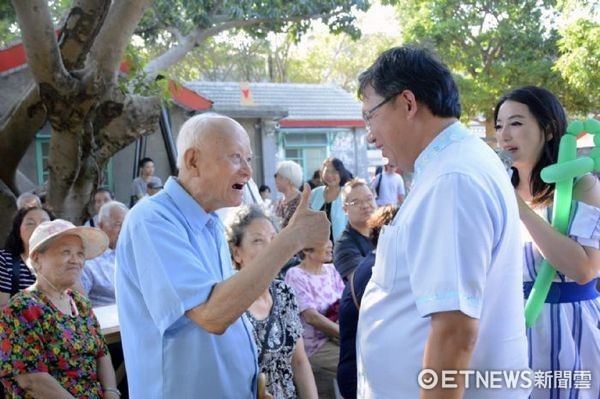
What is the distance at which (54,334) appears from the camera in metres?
3.04

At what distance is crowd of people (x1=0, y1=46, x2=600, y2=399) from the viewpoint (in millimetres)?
1494

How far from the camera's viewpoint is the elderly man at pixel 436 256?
57.4 inches

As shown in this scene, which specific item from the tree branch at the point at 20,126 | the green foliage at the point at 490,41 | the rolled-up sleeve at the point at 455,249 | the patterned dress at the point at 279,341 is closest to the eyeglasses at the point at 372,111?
the rolled-up sleeve at the point at 455,249

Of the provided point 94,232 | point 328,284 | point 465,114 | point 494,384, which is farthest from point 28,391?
point 465,114

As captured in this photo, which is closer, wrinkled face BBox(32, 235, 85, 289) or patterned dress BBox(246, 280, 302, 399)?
patterned dress BBox(246, 280, 302, 399)

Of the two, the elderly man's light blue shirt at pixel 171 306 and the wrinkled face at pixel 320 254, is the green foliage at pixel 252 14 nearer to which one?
the wrinkled face at pixel 320 254

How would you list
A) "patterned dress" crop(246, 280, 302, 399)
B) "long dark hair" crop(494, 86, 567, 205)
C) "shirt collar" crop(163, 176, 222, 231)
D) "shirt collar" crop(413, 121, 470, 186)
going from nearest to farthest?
1. "shirt collar" crop(413, 121, 470, 186)
2. "shirt collar" crop(163, 176, 222, 231)
3. "long dark hair" crop(494, 86, 567, 205)
4. "patterned dress" crop(246, 280, 302, 399)

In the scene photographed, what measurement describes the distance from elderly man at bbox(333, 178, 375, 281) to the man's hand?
2.16 meters

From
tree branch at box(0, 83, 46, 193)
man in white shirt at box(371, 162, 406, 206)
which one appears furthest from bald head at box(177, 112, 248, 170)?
man in white shirt at box(371, 162, 406, 206)

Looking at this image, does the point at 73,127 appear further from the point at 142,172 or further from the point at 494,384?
the point at 142,172

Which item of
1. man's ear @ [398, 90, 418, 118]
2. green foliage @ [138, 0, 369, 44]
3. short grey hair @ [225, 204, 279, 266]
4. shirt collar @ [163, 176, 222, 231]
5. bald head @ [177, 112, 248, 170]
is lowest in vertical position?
→ short grey hair @ [225, 204, 279, 266]

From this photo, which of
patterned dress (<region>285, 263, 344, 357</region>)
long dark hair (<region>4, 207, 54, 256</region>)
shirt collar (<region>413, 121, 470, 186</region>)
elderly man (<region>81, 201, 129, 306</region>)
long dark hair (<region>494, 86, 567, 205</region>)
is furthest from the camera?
elderly man (<region>81, 201, 129, 306</region>)

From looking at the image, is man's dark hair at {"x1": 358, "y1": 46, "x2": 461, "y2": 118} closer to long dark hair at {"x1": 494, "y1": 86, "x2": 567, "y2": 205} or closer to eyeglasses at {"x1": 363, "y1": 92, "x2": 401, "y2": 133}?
eyeglasses at {"x1": 363, "y1": 92, "x2": 401, "y2": 133}

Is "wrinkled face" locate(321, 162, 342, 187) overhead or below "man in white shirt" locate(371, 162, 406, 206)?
overhead
